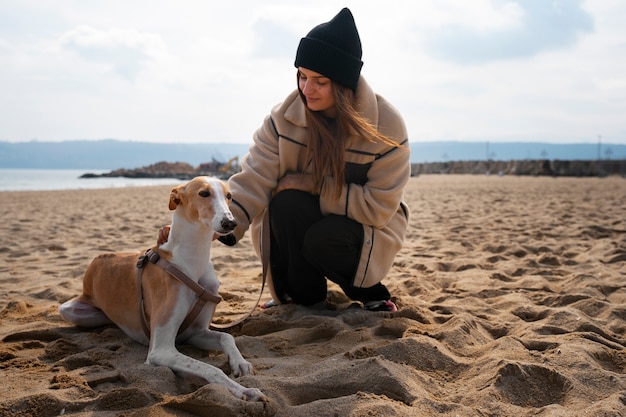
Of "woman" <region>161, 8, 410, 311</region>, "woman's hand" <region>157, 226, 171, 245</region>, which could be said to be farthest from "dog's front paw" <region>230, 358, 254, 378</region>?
"woman" <region>161, 8, 410, 311</region>

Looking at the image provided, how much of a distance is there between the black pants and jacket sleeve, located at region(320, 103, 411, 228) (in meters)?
0.10

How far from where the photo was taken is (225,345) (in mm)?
2855

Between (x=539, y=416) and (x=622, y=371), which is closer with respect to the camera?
(x=539, y=416)

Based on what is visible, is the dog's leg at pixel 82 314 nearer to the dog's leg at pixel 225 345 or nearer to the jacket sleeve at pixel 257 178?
the dog's leg at pixel 225 345

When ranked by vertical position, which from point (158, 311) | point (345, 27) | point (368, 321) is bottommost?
point (368, 321)

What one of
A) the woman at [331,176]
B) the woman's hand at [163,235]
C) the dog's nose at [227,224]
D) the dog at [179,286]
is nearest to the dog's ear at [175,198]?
the dog at [179,286]

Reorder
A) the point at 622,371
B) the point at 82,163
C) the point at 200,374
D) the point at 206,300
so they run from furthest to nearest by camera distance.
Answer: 1. the point at 82,163
2. the point at 206,300
3. the point at 622,371
4. the point at 200,374

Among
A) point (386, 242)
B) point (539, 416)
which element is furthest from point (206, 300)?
point (539, 416)

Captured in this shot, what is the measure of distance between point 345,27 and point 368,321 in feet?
6.67

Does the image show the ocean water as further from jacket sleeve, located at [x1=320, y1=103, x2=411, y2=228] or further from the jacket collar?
jacket sleeve, located at [x1=320, y1=103, x2=411, y2=228]

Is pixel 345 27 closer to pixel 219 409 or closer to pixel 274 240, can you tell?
pixel 274 240

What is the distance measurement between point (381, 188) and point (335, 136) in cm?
49

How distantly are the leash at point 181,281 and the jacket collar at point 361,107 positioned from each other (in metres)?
1.39

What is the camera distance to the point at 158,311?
2.85 meters
